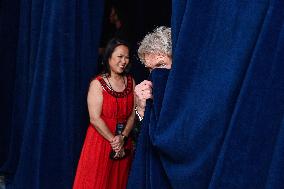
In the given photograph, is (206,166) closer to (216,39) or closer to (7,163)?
(216,39)

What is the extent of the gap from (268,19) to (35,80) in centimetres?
180

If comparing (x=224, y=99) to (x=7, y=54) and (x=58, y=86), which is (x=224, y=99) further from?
(x=7, y=54)

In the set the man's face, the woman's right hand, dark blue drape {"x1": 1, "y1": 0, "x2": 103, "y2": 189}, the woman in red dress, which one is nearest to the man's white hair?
the man's face

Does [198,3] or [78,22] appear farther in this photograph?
[78,22]

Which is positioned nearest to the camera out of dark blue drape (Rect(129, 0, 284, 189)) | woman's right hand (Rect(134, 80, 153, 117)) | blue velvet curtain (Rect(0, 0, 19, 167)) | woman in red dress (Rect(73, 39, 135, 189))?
dark blue drape (Rect(129, 0, 284, 189))

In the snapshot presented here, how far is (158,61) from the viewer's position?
217 centimetres

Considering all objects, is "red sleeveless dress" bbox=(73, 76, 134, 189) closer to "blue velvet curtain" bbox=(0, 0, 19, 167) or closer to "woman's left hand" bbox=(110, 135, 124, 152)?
"woman's left hand" bbox=(110, 135, 124, 152)

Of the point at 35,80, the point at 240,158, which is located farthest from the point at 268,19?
the point at 35,80

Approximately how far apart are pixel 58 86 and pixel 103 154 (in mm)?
542

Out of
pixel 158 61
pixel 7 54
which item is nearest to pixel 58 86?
pixel 7 54

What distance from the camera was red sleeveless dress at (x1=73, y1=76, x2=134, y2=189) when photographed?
279 centimetres

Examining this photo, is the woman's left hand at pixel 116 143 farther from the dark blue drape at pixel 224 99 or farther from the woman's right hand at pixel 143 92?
the dark blue drape at pixel 224 99

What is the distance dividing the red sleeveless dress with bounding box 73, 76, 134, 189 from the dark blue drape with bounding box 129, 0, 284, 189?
864 millimetres

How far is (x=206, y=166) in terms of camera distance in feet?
5.93
